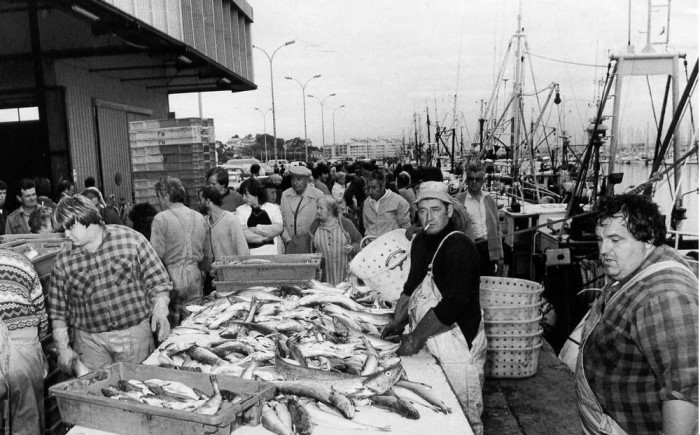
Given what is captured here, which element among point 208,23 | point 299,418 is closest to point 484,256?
point 299,418

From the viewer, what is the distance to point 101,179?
1853 cm

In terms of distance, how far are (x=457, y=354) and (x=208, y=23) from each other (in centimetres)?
1875

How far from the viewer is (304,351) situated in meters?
3.21

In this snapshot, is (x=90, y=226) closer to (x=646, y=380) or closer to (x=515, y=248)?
(x=646, y=380)

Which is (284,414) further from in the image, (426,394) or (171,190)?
(171,190)

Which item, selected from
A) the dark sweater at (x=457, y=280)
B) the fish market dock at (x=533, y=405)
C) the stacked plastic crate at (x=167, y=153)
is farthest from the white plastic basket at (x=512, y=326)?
the stacked plastic crate at (x=167, y=153)

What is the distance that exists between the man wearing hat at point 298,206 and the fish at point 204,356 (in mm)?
3461

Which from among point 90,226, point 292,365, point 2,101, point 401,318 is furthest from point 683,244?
point 2,101

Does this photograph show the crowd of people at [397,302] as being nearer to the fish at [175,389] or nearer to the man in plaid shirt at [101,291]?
the man in plaid shirt at [101,291]

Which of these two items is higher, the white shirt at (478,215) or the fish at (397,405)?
the white shirt at (478,215)

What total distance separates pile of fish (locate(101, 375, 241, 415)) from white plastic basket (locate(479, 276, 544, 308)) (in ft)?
9.61

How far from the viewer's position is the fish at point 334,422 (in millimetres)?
2490

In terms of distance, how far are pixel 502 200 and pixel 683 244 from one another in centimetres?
839

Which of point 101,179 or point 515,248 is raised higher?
point 101,179
